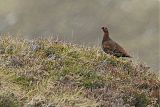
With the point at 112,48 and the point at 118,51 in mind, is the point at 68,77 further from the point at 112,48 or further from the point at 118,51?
the point at 118,51

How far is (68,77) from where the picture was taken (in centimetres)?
1402

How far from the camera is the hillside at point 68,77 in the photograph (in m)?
12.2

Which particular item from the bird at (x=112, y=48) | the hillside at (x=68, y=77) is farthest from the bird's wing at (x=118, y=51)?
the hillside at (x=68, y=77)

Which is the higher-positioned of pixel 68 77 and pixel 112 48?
pixel 112 48

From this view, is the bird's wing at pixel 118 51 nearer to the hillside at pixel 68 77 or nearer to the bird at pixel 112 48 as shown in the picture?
the bird at pixel 112 48

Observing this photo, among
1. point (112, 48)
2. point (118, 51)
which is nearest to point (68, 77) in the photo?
point (112, 48)

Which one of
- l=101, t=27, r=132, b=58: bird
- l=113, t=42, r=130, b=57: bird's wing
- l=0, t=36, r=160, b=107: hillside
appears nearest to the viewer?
l=0, t=36, r=160, b=107: hillside

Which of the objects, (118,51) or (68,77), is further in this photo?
(118,51)

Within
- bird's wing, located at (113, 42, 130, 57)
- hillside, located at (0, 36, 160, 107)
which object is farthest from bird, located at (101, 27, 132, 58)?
hillside, located at (0, 36, 160, 107)

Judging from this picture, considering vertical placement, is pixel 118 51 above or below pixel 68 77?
above

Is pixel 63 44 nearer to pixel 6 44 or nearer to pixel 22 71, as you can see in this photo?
pixel 6 44

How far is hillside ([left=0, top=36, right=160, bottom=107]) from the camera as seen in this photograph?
12203mm

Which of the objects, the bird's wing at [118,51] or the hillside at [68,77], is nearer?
the hillside at [68,77]

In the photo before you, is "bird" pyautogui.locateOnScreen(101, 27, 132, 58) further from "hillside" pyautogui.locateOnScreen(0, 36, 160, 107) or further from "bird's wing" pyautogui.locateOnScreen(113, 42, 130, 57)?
"hillside" pyautogui.locateOnScreen(0, 36, 160, 107)
